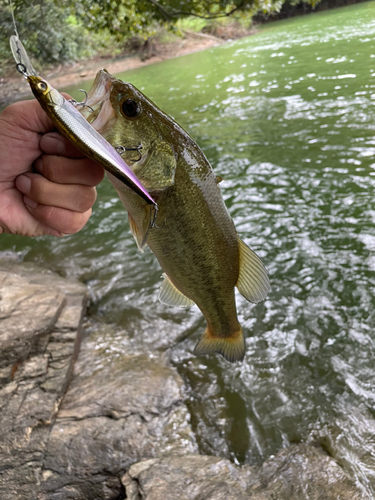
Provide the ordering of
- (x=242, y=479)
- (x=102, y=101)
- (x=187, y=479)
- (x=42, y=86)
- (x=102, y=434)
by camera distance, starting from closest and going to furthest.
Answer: (x=42, y=86) < (x=102, y=101) < (x=187, y=479) < (x=242, y=479) < (x=102, y=434)

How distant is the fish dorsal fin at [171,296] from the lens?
2.14 meters

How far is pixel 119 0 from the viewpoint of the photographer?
8.83m

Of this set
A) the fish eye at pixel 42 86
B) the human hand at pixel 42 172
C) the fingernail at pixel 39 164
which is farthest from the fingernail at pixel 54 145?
the fish eye at pixel 42 86

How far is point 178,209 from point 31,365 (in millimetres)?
2884

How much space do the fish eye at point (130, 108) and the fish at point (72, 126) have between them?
0.47 metres

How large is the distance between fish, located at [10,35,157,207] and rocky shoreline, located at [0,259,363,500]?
248 centimetres

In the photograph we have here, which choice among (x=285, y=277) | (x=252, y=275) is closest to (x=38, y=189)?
(x=252, y=275)

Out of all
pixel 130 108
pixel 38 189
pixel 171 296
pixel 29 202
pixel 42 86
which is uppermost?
pixel 42 86

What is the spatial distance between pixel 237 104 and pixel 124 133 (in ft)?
39.8

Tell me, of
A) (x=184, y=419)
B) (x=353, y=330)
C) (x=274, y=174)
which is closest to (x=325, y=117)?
(x=274, y=174)

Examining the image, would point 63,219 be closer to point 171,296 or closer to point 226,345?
point 171,296

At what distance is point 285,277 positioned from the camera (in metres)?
5.13

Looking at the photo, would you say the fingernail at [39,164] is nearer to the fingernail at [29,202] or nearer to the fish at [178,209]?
the fingernail at [29,202]

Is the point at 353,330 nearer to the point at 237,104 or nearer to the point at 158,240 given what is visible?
the point at 158,240
